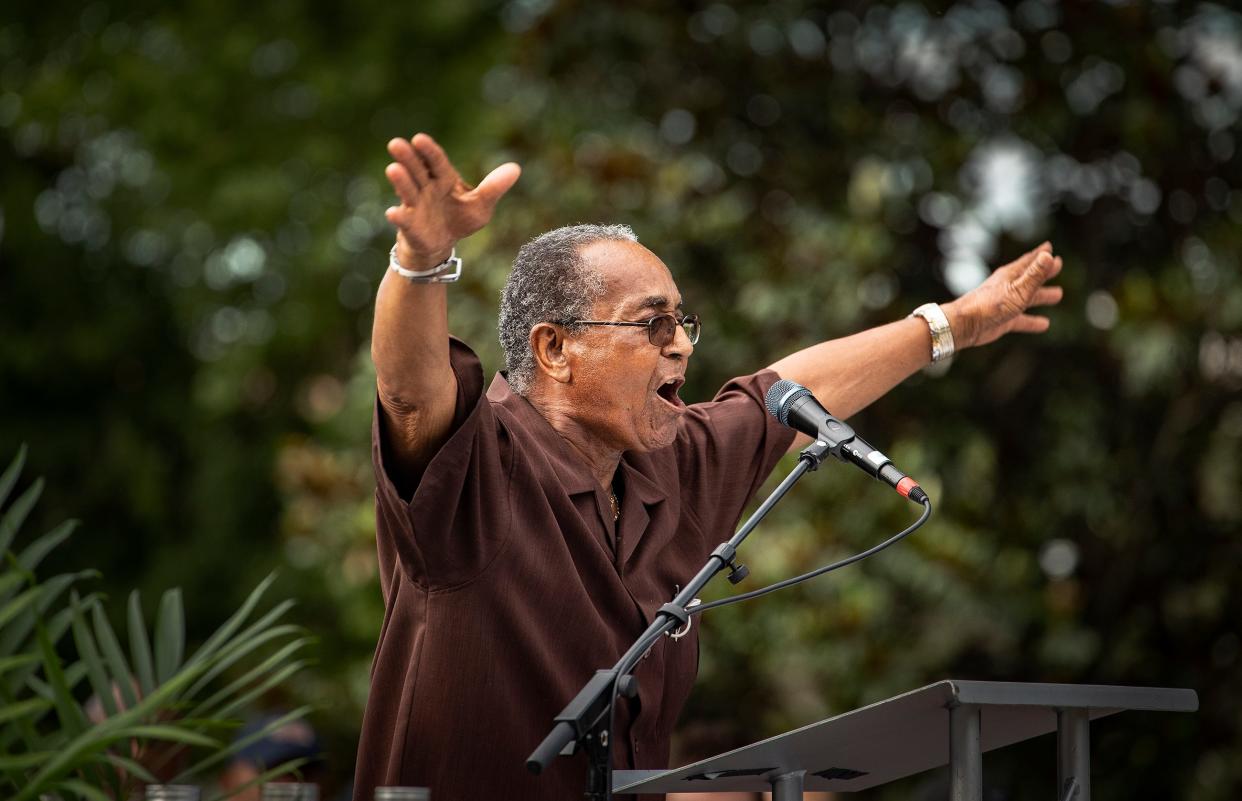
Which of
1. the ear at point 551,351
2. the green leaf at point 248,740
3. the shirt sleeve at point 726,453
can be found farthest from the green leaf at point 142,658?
the shirt sleeve at point 726,453

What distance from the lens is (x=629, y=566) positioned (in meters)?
3.38

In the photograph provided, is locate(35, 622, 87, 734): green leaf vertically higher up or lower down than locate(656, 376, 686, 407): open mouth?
lower down

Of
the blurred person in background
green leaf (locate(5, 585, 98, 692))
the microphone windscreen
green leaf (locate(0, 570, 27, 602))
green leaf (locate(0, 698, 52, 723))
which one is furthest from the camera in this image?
the blurred person in background

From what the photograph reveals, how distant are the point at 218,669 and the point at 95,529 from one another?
1118 centimetres

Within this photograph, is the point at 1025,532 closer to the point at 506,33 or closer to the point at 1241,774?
the point at 1241,774

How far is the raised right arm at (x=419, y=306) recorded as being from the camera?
254 centimetres

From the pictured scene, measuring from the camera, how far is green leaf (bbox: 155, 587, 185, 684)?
10.9 feet

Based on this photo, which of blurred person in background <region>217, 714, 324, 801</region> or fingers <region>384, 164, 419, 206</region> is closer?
fingers <region>384, 164, 419, 206</region>

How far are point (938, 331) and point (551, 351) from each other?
1.16 metres

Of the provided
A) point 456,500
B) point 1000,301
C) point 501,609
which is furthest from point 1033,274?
point 456,500

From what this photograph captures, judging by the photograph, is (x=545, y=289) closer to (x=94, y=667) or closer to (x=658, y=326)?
(x=658, y=326)

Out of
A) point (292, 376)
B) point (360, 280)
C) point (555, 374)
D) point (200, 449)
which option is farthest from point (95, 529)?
point (555, 374)

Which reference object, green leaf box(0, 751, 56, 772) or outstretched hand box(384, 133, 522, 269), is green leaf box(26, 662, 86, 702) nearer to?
green leaf box(0, 751, 56, 772)

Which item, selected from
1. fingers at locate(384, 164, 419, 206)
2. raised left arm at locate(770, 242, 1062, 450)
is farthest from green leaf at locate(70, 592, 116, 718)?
raised left arm at locate(770, 242, 1062, 450)
